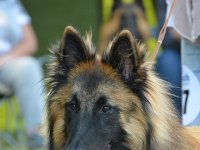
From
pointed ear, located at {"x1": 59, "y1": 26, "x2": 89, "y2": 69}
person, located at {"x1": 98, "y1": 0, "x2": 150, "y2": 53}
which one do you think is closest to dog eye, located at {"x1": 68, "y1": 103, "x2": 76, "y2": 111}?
pointed ear, located at {"x1": 59, "y1": 26, "x2": 89, "y2": 69}

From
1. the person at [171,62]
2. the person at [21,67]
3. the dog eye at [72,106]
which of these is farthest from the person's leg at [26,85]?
the dog eye at [72,106]

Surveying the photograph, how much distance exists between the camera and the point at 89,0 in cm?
1125

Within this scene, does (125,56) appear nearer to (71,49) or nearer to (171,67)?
(71,49)

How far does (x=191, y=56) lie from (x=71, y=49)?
1.11 metres

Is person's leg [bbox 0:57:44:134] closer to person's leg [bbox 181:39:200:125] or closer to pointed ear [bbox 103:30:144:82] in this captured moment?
person's leg [bbox 181:39:200:125]

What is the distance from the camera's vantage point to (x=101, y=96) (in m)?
5.49

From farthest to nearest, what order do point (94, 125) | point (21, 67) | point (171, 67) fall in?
point (21, 67)
point (171, 67)
point (94, 125)

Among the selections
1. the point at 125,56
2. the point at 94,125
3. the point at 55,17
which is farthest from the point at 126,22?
the point at 94,125

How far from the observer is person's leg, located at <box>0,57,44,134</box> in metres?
8.41

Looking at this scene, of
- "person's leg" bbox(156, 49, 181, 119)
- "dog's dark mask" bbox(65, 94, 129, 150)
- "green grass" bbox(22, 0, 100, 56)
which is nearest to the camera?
"dog's dark mask" bbox(65, 94, 129, 150)

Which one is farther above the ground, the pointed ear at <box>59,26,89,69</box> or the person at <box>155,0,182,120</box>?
the pointed ear at <box>59,26,89,69</box>

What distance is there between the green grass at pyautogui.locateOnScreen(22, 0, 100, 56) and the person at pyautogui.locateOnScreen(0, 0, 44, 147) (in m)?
2.38

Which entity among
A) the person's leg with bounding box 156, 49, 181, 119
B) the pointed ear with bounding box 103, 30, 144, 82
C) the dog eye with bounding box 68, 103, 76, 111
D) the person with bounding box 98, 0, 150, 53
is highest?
the person with bounding box 98, 0, 150, 53

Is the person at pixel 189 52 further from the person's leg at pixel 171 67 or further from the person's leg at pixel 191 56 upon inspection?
the person's leg at pixel 171 67
